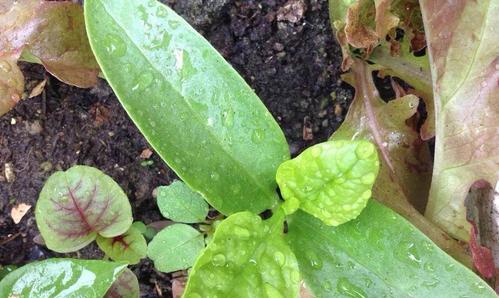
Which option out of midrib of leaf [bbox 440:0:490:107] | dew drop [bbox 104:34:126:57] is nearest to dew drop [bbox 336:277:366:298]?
midrib of leaf [bbox 440:0:490:107]

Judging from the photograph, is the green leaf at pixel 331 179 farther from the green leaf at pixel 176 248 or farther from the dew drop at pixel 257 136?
the green leaf at pixel 176 248

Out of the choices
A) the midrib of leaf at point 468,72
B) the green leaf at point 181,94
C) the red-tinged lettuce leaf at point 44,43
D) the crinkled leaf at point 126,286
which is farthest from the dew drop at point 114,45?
the midrib of leaf at point 468,72

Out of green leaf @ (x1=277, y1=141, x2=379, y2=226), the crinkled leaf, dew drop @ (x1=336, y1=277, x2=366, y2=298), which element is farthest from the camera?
the crinkled leaf

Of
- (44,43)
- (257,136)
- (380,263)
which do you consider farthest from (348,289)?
(44,43)

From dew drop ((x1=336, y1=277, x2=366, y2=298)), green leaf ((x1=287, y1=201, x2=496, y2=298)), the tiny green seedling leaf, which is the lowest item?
the tiny green seedling leaf

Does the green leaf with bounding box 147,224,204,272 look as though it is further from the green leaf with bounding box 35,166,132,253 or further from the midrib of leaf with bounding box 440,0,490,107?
the midrib of leaf with bounding box 440,0,490,107

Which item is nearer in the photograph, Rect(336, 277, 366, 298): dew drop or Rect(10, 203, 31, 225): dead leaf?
Rect(336, 277, 366, 298): dew drop
